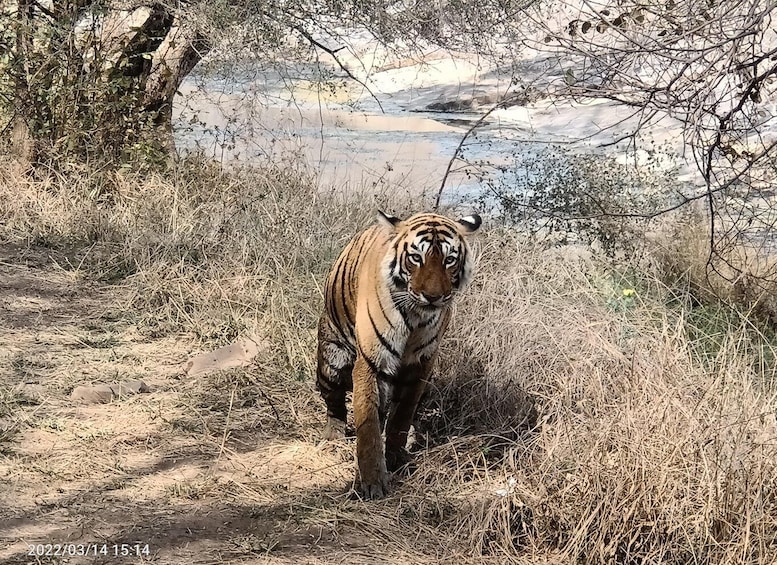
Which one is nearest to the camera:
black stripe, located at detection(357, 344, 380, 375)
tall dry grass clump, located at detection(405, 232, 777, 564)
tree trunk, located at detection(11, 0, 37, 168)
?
tall dry grass clump, located at detection(405, 232, 777, 564)

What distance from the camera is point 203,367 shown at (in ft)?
16.9

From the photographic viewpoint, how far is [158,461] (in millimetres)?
4039

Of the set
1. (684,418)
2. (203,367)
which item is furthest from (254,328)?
(684,418)

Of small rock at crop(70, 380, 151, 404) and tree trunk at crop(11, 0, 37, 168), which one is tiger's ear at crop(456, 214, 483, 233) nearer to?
small rock at crop(70, 380, 151, 404)

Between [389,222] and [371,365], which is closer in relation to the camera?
[371,365]

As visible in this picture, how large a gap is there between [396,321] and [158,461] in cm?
130

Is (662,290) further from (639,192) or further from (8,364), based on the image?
(8,364)

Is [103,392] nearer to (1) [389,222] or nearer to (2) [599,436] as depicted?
(1) [389,222]

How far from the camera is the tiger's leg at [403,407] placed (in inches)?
153

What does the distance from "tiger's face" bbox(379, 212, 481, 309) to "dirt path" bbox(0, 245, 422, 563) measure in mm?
928

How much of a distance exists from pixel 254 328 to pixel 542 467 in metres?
2.52

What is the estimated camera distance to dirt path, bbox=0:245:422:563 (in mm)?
3344
